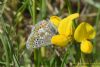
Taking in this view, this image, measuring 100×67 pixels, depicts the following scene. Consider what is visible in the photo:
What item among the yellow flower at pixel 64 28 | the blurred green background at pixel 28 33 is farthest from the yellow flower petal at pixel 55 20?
the blurred green background at pixel 28 33

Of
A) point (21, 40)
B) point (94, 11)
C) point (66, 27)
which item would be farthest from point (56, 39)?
point (94, 11)

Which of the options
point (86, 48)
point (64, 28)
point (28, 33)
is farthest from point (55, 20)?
point (28, 33)

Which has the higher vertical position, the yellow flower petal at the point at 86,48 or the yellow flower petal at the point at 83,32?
the yellow flower petal at the point at 83,32

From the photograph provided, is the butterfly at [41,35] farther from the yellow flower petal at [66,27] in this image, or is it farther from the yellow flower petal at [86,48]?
the yellow flower petal at [86,48]

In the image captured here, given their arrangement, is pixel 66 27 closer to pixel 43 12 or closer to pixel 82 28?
pixel 82 28

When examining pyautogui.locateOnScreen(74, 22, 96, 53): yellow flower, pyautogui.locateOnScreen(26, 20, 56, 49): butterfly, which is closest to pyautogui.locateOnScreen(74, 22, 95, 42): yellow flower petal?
pyautogui.locateOnScreen(74, 22, 96, 53): yellow flower

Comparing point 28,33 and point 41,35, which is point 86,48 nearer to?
point 41,35
